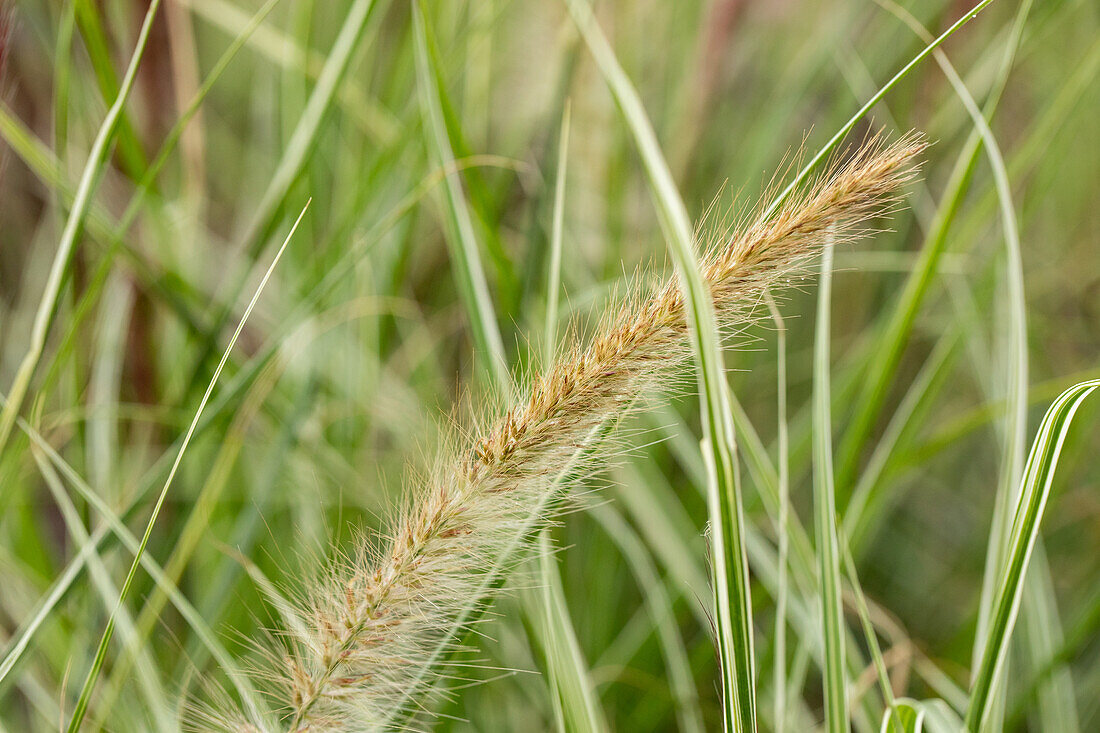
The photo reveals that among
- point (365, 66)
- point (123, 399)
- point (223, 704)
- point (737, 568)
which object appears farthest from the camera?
point (365, 66)

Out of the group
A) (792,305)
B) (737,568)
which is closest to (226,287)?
(737,568)

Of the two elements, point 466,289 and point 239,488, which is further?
point 239,488

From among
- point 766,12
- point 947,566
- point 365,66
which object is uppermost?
point 766,12

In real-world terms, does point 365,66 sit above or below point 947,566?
above

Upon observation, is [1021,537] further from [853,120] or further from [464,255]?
[464,255]

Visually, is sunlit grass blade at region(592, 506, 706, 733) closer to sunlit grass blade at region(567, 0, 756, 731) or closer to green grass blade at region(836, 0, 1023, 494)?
green grass blade at region(836, 0, 1023, 494)

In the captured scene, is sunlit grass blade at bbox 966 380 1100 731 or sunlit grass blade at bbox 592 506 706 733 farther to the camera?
sunlit grass blade at bbox 592 506 706 733

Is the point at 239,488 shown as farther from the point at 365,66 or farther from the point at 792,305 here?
the point at 792,305

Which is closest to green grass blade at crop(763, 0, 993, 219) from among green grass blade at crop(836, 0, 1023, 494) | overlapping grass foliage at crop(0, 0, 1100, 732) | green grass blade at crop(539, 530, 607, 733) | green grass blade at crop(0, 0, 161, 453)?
overlapping grass foliage at crop(0, 0, 1100, 732)
